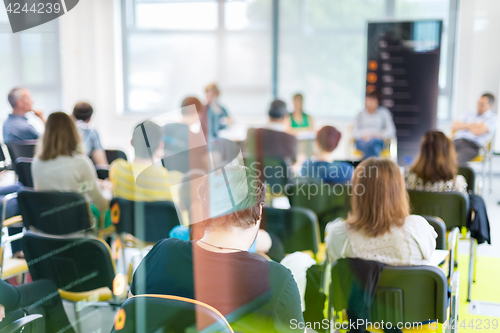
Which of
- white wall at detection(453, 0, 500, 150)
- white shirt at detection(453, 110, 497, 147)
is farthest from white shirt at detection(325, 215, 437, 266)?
white wall at detection(453, 0, 500, 150)

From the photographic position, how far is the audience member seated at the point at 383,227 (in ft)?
6.07

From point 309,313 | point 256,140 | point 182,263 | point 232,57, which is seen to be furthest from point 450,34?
point 182,263

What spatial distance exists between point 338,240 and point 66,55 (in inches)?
245

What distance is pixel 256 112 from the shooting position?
26.3 ft

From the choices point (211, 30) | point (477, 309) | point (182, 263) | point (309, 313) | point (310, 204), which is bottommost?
point (477, 309)

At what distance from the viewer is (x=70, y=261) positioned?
2.16m

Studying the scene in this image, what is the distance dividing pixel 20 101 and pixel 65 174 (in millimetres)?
1376

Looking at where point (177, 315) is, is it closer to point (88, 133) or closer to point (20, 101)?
point (88, 133)

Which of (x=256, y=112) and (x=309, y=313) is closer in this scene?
(x=309, y=313)

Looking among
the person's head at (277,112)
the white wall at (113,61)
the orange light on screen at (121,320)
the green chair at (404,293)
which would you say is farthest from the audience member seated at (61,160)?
the white wall at (113,61)

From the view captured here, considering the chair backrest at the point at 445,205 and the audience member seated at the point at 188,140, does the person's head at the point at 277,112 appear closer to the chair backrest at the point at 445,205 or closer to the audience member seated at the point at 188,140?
the audience member seated at the point at 188,140

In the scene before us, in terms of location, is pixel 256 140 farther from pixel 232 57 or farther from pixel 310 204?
pixel 232 57

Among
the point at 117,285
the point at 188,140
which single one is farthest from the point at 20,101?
the point at 117,285

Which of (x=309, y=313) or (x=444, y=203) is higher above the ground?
(x=444, y=203)
